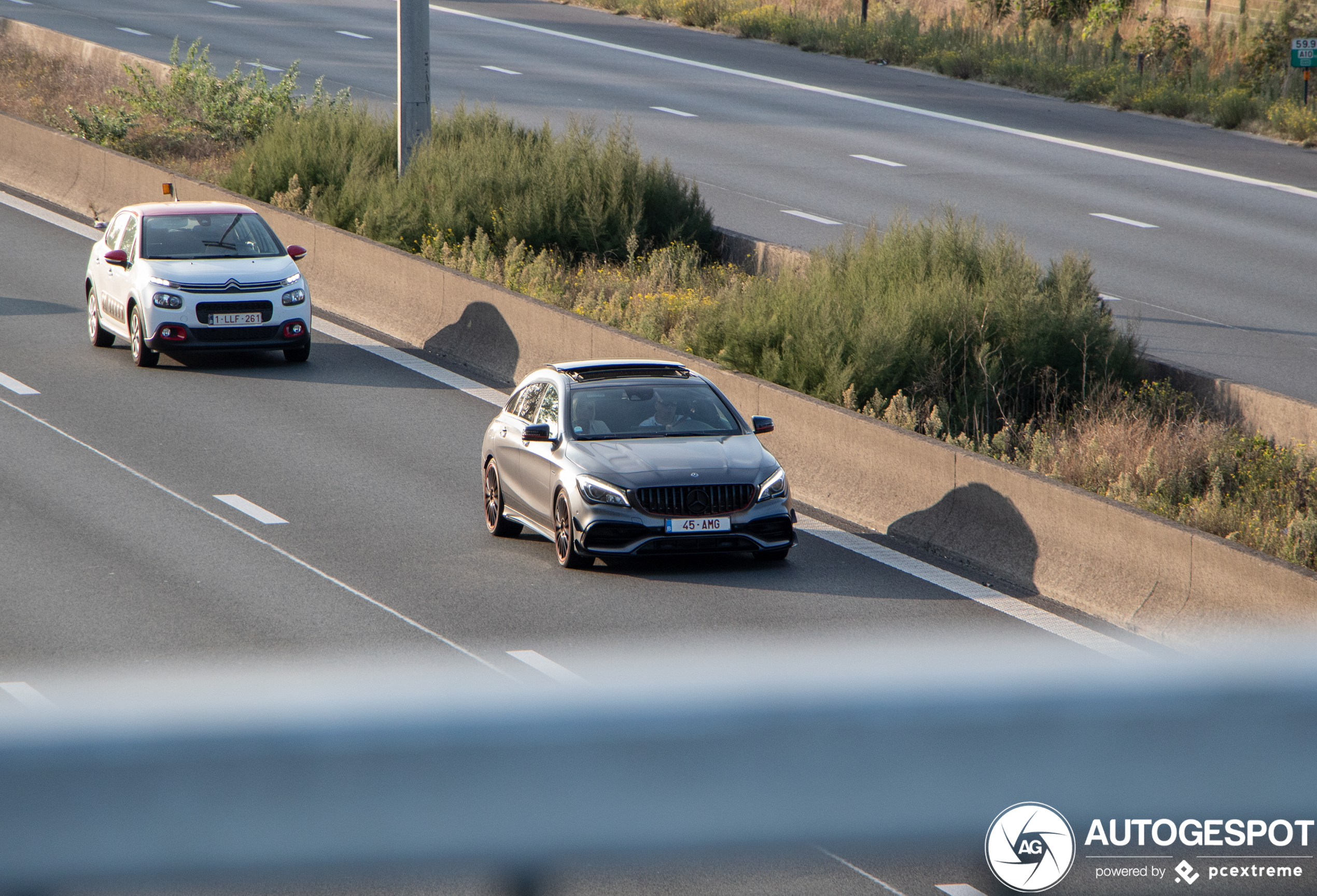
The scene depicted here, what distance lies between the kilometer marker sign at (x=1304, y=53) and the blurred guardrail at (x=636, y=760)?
34273mm

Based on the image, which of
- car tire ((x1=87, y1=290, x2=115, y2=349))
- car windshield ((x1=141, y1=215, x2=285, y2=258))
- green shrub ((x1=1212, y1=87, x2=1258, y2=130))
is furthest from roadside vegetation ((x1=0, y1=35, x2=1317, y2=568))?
green shrub ((x1=1212, y1=87, x2=1258, y2=130))

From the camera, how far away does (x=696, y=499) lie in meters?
12.5

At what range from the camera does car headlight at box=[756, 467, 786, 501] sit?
12570mm

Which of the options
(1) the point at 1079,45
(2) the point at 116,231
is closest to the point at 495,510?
(2) the point at 116,231

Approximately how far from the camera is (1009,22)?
47.0 metres

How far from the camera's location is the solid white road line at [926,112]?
1200 inches

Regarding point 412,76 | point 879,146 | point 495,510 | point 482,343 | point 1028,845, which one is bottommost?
point 495,510

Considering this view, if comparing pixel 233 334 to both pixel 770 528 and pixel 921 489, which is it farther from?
pixel 921 489

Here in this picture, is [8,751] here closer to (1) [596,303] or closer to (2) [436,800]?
(2) [436,800]

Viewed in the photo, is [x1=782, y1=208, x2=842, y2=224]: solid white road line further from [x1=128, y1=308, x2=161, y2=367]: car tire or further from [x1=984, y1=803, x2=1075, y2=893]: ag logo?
[x1=984, y1=803, x2=1075, y2=893]: ag logo

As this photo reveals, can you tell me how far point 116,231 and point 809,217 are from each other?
418 inches

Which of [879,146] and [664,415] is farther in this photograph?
[879,146]

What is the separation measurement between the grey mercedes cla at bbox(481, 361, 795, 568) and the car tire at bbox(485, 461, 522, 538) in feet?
0.04

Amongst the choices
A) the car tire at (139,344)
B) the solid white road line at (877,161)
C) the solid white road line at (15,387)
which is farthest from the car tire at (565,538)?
the solid white road line at (877,161)
